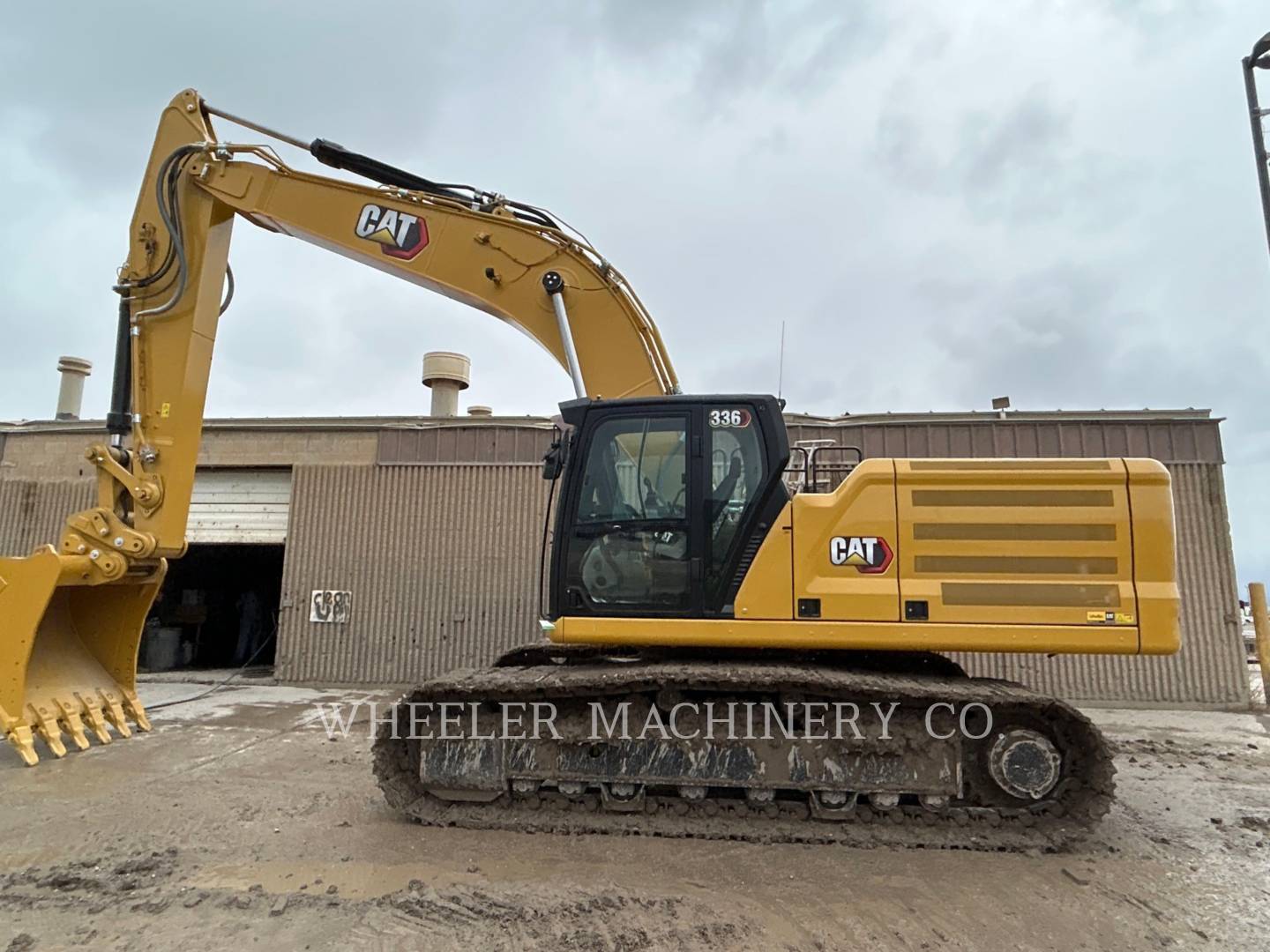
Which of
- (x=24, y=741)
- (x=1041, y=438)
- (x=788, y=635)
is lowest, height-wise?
(x=24, y=741)

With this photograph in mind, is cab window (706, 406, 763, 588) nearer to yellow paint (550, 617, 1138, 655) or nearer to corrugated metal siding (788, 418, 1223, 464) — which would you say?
yellow paint (550, 617, 1138, 655)

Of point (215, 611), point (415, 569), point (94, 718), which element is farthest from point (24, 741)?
point (215, 611)

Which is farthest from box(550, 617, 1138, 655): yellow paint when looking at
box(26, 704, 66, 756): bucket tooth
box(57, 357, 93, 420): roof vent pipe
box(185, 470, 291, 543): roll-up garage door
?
box(57, 357, 93, 420): roof vent pipe

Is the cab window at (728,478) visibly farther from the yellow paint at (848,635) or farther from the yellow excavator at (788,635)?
the yellow paint at (848,635)

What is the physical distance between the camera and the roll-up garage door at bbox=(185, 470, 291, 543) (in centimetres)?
1177

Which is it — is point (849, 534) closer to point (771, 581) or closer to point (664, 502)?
point (771, 581)

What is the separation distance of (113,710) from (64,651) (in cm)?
68

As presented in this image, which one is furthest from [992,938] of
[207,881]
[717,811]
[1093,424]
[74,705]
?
[1093,424]

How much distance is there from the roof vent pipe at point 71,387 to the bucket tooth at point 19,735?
12604 mm

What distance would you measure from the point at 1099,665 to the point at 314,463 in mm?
11711

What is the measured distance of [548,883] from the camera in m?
3.72

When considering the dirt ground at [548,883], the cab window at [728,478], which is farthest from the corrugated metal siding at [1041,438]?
the cab window at [728,478]

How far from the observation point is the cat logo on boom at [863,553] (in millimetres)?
4301

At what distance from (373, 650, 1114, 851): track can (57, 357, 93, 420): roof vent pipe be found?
15780 millimetres
